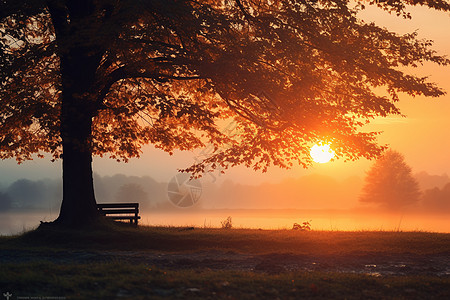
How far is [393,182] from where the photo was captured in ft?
243

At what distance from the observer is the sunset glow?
81.0 ft

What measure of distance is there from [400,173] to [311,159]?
174 ft

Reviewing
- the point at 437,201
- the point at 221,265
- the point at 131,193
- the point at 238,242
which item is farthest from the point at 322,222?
the point at 131,193

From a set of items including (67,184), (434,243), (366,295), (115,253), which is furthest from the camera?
(67,184)

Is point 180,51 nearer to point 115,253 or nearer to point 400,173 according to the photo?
point 115,253

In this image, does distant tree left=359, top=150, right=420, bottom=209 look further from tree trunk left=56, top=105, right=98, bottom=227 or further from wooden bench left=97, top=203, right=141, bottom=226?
tree trunk left=56, top=105, right=98, bottom=227

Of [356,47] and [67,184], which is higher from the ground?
[356,47]

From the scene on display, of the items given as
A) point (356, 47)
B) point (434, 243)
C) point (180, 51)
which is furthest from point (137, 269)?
point (356, 47)

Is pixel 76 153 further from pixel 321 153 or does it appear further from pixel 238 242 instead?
pixel 321 153

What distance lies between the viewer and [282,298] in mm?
10148

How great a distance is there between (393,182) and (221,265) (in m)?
64.2

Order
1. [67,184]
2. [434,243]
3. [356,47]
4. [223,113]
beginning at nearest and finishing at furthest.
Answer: [434,243] < [356,47] < [67,184] < [223,113]

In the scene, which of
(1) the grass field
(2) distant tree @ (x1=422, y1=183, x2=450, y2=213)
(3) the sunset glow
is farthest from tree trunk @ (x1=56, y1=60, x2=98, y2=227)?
(2) distant tree @ (x1=422, y1=183, x2=450, y2=213)

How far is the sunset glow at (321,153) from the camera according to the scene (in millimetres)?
24700
